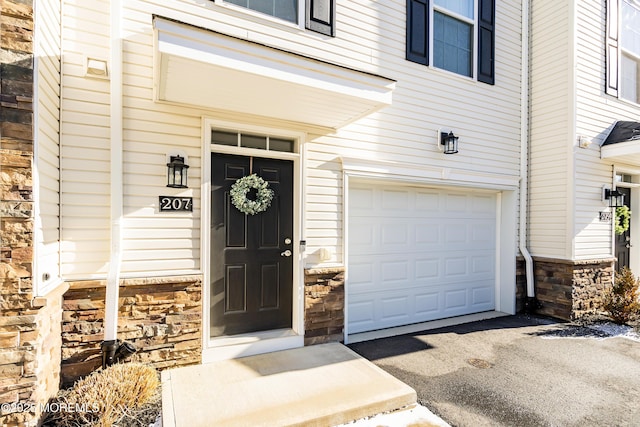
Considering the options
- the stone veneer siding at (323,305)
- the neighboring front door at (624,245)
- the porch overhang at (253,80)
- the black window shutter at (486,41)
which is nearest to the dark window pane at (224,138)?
the porch overhang at (253,80)

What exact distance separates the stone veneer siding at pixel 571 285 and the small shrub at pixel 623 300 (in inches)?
7.4

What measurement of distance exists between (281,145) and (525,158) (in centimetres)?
409

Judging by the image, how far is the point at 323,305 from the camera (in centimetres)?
379

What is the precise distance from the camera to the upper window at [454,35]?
4.38 metres

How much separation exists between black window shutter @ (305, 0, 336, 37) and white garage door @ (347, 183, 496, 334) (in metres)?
1.88

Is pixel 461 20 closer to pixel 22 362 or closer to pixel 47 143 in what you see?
pixel 47 143

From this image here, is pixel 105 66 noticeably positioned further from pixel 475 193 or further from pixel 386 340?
pixel 475 193

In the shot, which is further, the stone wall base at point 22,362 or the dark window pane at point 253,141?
the dark window pane at point 253,141

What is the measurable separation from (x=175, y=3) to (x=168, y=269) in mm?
2517

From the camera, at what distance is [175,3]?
3.12 m

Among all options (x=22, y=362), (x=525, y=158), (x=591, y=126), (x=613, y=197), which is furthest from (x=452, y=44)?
(x=22, y=362)

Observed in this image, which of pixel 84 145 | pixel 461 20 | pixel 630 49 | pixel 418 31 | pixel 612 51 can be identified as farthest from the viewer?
pixel 630 49

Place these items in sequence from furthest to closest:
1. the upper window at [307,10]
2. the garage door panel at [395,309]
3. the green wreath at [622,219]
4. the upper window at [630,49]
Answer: the upper window at [630,49]
the green wreath at [622,219]
the garage door panel at [395,309]
the upper window at [307,10]

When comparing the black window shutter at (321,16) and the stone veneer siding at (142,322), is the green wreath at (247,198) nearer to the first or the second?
the stone veneer siding at (142,322)
